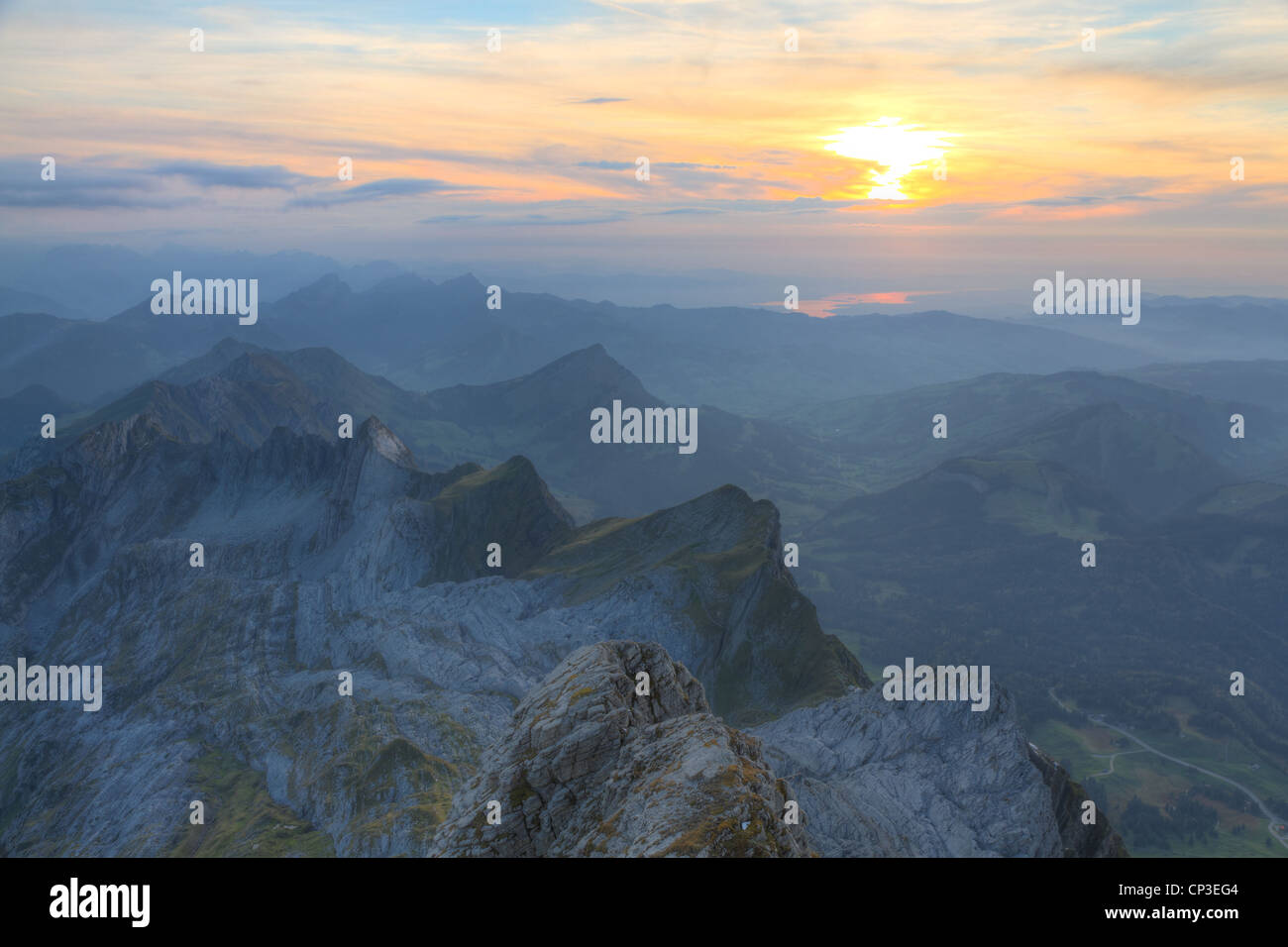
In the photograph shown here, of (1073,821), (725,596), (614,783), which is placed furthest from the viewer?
(725,596)

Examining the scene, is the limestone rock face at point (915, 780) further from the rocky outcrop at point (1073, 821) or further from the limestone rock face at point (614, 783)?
the limestone rock face at point (614, 783)

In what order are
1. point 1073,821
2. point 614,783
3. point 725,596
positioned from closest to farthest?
point 614,783 → point 1073,821 → point 725,596

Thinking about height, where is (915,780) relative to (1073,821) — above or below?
above

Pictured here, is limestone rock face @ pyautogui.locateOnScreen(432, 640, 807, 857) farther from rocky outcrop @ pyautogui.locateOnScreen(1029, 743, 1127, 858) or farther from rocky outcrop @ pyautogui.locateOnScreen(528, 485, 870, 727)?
rocky outcrop @ pyautogui.locateOnScreen(528, 485, 870, 727)

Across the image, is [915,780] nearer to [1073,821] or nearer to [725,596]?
[1073,821]

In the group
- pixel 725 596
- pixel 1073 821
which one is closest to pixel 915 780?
pixel 1073 821

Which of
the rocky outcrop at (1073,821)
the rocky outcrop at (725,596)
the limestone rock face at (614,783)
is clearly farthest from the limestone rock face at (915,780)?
the limestone rock face at (614,783)
